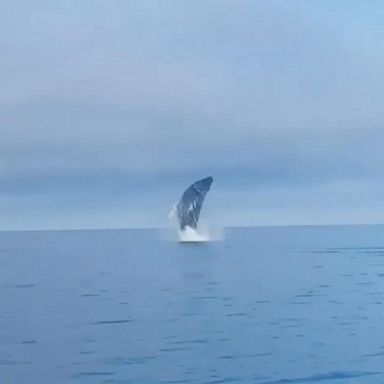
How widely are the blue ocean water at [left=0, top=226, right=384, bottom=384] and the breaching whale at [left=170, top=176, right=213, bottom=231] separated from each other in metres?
10.7

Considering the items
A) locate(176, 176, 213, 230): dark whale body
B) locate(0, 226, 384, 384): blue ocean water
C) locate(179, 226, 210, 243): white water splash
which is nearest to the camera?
locate(0, 226, 384, 384): blue ocean water

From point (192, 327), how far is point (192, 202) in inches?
1083

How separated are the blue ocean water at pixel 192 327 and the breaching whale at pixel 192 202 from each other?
1071cm

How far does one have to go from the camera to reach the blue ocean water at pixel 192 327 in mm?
12531

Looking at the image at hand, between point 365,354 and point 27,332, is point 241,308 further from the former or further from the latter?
point 365,354

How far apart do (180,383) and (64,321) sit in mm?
6500

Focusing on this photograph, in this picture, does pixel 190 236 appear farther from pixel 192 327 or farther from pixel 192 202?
pixel 192 327

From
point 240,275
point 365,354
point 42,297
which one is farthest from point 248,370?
point 240,275

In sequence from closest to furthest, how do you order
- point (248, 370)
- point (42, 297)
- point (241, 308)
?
point (248, 370), point (241, 308), point (42, 297)

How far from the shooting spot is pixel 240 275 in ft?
102

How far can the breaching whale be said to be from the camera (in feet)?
143

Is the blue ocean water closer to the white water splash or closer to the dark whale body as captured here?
the dark whale body

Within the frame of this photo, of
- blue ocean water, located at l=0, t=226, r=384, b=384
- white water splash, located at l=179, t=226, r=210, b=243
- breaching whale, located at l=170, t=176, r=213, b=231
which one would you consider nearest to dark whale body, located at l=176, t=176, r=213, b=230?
breaching whale, located at l=170, t=176, r=213, b=231

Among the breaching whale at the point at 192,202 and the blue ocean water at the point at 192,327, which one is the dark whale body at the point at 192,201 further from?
the blue ocean water at the point at 192,327
